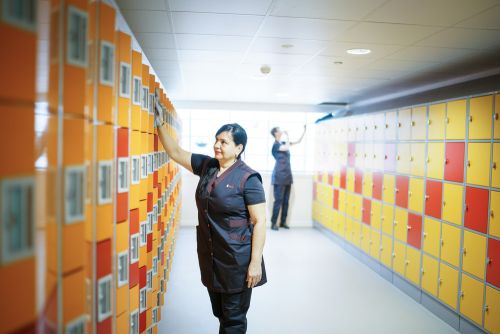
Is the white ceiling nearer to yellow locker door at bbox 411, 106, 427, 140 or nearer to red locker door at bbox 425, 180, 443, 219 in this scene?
yellow locker door at bbox 411, 106, 427, 140

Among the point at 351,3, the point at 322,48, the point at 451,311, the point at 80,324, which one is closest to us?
the point at 80,324

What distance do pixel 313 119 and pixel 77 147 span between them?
6.91 meters

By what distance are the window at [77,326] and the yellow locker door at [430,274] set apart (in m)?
3.28

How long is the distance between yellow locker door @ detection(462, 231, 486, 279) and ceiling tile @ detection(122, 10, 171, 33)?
271 centimetres

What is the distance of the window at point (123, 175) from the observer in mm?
1547

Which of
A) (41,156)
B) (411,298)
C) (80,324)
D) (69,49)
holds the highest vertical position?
(69,49)

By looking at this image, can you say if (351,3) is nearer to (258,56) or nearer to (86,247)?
(258,56)

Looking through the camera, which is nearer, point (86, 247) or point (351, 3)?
point (86, 247)

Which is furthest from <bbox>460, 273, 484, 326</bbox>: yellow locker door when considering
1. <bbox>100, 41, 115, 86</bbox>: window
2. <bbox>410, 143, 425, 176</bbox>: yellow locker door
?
<bbox>100, 41, 115, 86</bbox>: window

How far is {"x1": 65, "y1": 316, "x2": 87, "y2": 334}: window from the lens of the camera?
1.06m

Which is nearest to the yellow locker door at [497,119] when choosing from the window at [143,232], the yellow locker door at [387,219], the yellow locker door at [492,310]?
the yellow locker door at [492,310]

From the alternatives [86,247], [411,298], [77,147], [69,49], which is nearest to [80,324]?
[86,247]

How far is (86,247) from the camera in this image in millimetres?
1183

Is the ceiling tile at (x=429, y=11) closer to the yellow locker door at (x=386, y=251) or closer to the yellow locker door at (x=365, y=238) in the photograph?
the yellow locker door at (x=386, y=251)
